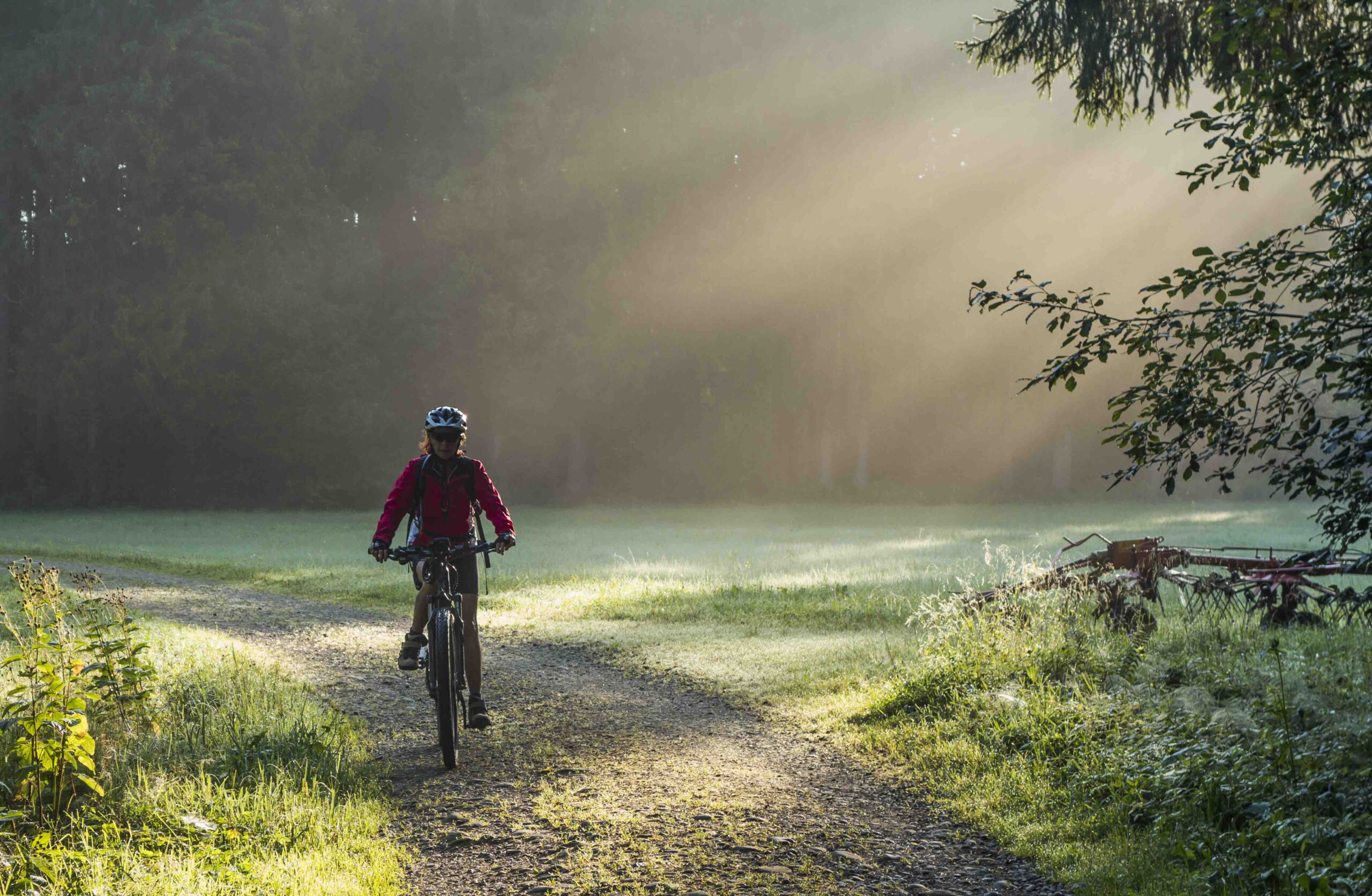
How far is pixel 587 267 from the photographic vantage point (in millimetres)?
39781

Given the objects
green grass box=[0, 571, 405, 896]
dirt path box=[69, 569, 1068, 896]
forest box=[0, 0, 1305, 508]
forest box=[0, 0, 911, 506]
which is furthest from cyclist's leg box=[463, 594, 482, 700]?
forest box=[0, 0, 1305, 508]

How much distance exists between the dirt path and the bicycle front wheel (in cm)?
16

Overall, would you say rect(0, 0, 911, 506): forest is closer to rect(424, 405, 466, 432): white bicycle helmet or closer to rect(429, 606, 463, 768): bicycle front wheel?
rect(424, 405, 466, 432): white bicycle helmet

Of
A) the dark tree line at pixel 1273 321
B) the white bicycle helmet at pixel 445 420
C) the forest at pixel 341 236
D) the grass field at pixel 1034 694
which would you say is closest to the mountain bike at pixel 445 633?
the white bicycle helmet at pixel 445 420

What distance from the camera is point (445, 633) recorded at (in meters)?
6.43

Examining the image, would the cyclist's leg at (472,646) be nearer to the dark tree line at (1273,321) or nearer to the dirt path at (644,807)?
the dirt path at (644,807)

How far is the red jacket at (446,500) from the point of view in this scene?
6688 millimetres

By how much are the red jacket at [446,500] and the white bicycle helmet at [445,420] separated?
233 millimetres

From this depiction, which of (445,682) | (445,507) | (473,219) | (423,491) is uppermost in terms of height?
(473,219)

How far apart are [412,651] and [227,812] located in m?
1.55

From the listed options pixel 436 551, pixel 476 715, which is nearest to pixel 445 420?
pixel 436 551

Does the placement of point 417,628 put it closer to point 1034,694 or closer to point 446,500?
point 446,500

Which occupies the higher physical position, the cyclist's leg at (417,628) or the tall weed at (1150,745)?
the cyclist's leg at (417,628)

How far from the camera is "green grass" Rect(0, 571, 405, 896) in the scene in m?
4.49
